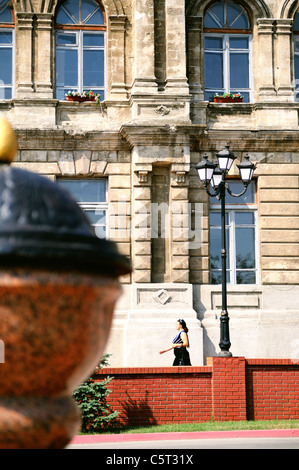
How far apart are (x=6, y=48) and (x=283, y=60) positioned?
8.24 m

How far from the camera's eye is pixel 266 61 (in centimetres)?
2466

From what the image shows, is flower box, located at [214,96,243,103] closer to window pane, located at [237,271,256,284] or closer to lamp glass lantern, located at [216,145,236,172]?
window pane, located at [237,271,256,284]

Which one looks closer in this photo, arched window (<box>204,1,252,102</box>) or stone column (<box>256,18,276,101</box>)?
stone column (<box>256,18,276,101</box>)

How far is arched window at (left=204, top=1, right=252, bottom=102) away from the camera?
25042 mm

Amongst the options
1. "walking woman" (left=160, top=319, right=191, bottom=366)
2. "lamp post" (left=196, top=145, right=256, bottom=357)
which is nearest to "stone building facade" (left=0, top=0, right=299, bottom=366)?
"walking woman" (left=160, top=319, right=191, bottom=366)

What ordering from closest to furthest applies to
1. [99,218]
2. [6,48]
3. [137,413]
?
→ [137,413]
[99,218]
[6,48]

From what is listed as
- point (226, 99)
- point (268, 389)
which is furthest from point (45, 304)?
point (226, 99)

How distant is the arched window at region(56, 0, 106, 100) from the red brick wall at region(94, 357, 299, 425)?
11.2 metres

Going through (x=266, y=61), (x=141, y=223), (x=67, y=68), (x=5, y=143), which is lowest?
(x=5, y=143)

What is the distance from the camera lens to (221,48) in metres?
25.1

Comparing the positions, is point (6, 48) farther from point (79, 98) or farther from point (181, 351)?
point (181, 351)

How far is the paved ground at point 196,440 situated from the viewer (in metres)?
13.1

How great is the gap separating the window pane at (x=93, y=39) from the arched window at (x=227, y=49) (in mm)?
3148

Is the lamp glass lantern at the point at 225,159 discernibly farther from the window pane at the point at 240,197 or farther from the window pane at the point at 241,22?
the window pane at the point at 241,22
